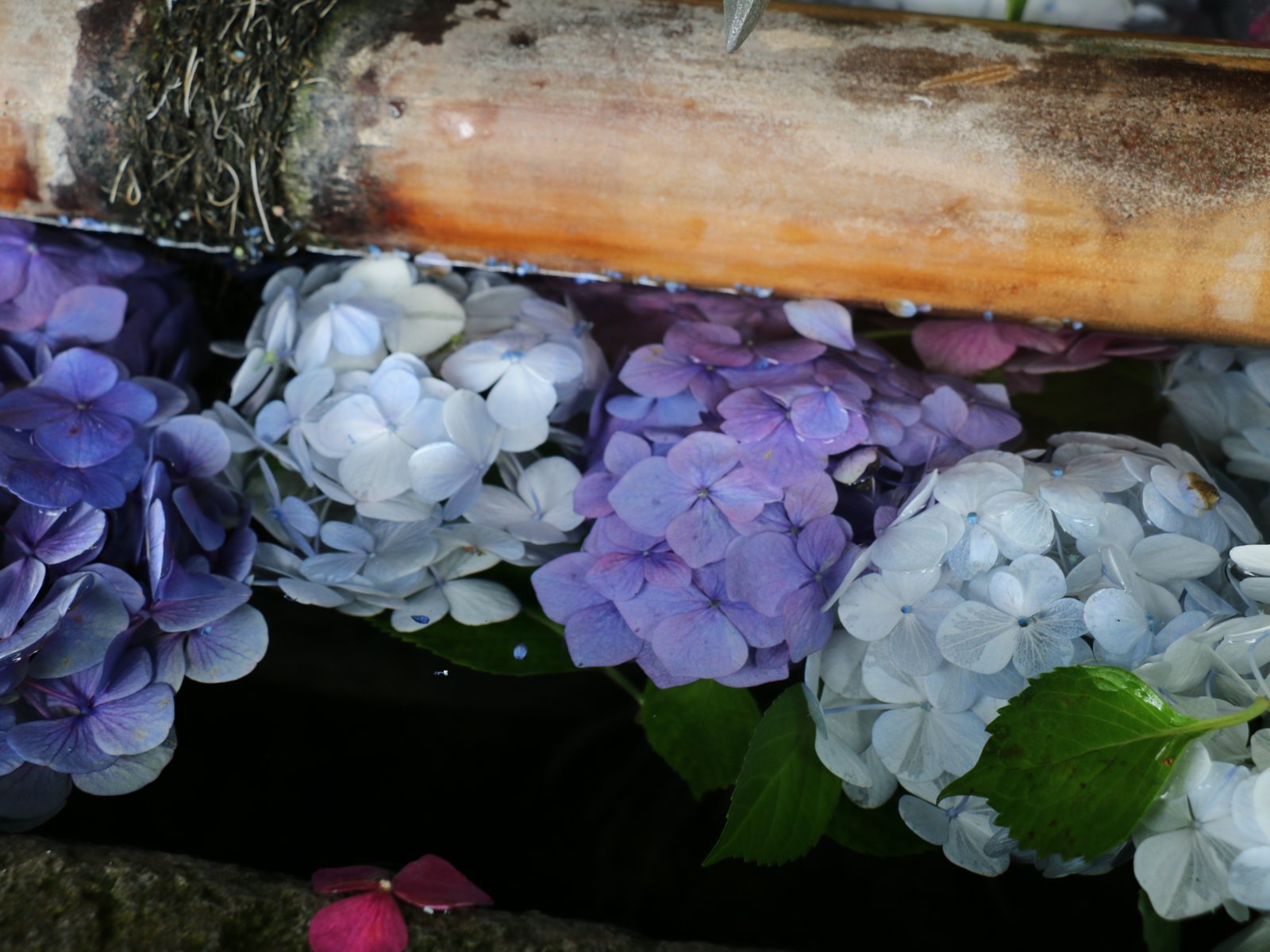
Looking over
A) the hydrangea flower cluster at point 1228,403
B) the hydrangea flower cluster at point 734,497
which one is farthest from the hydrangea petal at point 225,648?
the hydrangea flower cluster at point 1228,403

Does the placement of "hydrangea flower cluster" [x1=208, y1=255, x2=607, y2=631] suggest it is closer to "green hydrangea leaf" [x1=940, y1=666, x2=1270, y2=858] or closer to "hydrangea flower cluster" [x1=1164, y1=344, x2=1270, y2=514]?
"green hydrangea leaf" [x1=940, y1=666, x2=1270, y2=858]

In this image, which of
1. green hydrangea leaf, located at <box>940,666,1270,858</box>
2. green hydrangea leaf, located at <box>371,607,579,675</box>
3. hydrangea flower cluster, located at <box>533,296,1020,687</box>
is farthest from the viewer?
green hydrangea leaf, located at <box>371,607,579,675</box>

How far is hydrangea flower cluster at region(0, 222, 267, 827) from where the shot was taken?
659mm

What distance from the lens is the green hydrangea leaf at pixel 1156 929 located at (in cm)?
64

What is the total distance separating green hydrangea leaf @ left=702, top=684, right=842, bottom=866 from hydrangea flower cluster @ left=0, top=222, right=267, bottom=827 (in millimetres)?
363

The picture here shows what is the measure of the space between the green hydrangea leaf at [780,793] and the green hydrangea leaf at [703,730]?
49mm

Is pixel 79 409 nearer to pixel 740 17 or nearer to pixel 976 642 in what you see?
pixel 740 17

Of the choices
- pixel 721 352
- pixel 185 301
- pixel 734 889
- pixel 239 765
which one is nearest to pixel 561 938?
pixel 734 889

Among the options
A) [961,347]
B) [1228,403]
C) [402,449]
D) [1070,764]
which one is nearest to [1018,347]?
[961,347]

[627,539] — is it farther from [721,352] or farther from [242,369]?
[242,369]

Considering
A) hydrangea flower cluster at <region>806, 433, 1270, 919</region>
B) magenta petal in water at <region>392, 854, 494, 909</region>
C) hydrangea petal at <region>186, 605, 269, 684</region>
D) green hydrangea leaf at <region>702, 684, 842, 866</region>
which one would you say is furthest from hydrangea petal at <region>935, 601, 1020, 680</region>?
hydrangea petal at <region>186, 605, 269, 684</region>

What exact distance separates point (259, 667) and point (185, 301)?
1.18ft

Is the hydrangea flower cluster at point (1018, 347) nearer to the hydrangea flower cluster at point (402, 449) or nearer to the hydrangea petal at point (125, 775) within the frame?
the hydrangea flower cluster at point (402, 449)

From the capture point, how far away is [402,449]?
2.49ft
